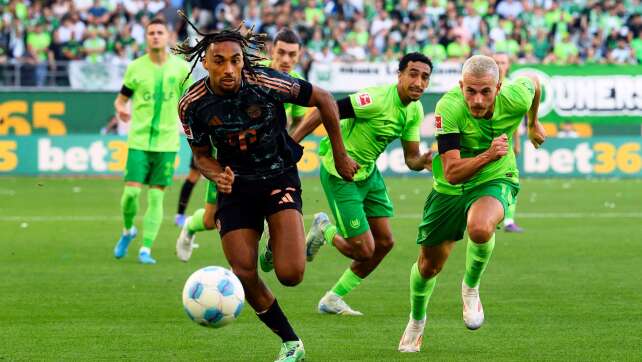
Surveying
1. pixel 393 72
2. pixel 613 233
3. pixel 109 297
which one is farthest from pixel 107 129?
pixel 109 297

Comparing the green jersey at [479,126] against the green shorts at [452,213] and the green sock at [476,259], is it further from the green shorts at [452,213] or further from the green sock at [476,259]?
the green sock at [476,259]

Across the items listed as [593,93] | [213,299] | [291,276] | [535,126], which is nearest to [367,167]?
[535,126]

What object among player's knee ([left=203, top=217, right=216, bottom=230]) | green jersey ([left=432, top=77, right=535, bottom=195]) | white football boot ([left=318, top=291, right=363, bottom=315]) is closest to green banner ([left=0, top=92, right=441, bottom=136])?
player's knee ([left=203, top=217, right=216, bottom=230])

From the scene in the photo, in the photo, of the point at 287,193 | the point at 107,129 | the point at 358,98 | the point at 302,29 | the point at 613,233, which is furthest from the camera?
the point at 302,29

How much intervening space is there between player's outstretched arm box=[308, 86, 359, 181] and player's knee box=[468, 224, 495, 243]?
35.5 inches

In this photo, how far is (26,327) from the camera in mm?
9867

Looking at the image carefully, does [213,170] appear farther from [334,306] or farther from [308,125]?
[334,306]

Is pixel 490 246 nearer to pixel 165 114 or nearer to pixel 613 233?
pixel 165 114

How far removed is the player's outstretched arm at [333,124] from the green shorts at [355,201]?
223 centimetres

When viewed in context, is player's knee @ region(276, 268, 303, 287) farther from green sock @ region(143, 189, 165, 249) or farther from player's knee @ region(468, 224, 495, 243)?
green sock @ region(143, 189, 165, 249)

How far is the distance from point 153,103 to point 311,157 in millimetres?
13671

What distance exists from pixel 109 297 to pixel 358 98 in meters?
2.90

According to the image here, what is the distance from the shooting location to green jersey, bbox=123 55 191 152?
14.4 metres

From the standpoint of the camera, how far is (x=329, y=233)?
11305 mm
